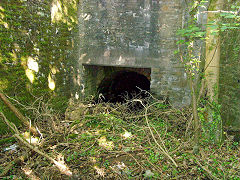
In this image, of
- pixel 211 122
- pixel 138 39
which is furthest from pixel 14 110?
pixel 211 122

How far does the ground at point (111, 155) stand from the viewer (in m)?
3.36

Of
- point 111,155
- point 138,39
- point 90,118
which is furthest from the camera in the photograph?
point 138,39

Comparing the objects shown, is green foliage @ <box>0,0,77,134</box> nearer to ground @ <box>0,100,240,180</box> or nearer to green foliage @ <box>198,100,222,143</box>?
ground @ <box>0,100,240,180</box>

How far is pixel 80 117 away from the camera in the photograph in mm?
5242

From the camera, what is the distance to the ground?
3.36m

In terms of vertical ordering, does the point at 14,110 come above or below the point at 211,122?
above

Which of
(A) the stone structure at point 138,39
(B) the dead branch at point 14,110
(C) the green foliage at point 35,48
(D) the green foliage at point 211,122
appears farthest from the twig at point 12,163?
(D) the green foliage at point 211,122

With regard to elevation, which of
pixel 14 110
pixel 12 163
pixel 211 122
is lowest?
pixel 12 163

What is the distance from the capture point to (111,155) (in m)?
3.94

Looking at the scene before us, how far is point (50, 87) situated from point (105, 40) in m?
2.31

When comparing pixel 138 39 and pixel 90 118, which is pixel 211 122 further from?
pixel 138 39

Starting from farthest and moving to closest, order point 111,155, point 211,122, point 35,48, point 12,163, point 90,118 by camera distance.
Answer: point 90,118
point 35,48
point 211,122
point 111,155
point 12,163

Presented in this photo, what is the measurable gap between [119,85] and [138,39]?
377 centimetres

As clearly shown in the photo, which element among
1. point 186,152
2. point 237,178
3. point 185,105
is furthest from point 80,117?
point 237,178
